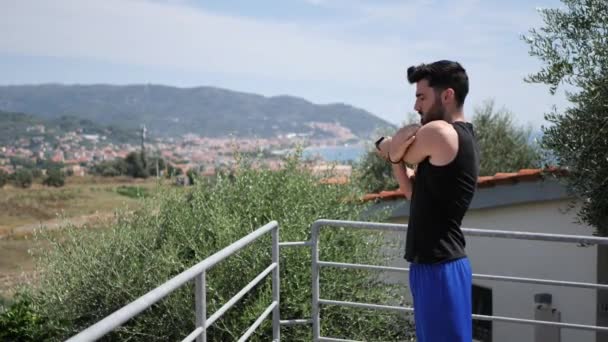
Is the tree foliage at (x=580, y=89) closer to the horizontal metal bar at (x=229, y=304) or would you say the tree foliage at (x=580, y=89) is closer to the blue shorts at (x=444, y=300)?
the horizontal metal bar at (x=229, y=304)

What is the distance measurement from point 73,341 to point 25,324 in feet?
15.0

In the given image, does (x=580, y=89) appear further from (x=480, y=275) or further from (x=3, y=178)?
(x=3, y=178)

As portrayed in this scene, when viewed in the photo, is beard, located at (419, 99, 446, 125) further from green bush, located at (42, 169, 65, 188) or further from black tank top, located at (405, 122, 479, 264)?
green bush, located at (42, 169, 65, 188)

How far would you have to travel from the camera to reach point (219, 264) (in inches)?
200

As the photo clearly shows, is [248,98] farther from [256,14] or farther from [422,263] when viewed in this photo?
[422,263]

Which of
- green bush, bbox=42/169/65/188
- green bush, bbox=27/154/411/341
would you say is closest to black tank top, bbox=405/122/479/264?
green bush, bbox=27/154/411/341

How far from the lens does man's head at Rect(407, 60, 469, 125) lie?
2.38 m

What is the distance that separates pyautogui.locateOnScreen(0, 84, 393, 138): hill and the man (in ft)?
333

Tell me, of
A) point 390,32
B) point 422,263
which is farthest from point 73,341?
point 390,32

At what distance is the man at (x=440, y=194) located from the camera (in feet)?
7.64

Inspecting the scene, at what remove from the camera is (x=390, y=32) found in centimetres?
2033

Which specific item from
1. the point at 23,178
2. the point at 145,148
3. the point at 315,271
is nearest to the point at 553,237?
the point at 315,271

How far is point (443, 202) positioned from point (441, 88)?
0.41 m

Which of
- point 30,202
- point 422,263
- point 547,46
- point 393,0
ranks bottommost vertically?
point 30,202
